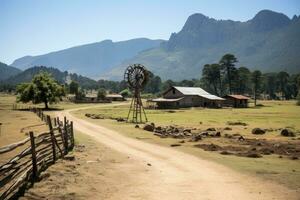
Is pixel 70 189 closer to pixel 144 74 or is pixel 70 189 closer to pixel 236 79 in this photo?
pixel 144 74

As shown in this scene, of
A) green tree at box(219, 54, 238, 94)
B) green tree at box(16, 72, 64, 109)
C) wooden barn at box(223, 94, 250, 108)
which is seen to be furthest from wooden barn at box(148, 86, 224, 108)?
green tree at box(219, 54, 238, 94)

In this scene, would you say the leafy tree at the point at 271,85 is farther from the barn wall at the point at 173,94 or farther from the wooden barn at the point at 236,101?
the barn wall at the point at 173,94

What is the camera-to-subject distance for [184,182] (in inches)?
676

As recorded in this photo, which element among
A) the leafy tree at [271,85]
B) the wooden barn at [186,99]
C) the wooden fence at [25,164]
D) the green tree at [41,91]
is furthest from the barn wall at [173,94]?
the leafy tree at [271,85]

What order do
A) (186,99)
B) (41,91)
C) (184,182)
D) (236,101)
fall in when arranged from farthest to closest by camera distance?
Result: (236,101)
(186,99)
(41,91)
(184,182)

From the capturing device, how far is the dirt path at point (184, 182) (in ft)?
49.6

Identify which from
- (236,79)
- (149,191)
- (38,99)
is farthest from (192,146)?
(236,79)

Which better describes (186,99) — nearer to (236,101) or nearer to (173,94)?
(173,94)

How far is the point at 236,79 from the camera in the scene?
513ft

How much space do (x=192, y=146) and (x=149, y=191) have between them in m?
13.5

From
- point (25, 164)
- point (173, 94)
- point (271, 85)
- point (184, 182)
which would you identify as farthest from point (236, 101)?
point (25, 164)

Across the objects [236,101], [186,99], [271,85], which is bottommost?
[236,101]

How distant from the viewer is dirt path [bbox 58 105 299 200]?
49.6 ft

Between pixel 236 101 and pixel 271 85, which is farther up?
pixel 271 85
